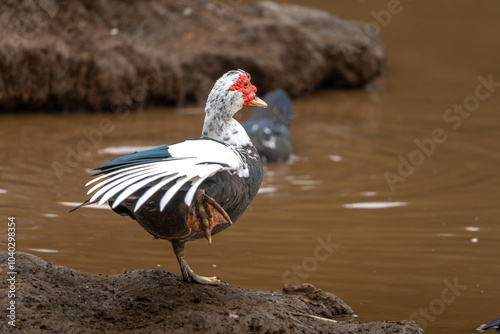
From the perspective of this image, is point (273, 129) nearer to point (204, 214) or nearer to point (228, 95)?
point (228, 95)

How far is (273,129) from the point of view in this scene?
7.22 metres

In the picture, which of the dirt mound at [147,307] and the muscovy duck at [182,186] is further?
the dirt mound at [147,307]

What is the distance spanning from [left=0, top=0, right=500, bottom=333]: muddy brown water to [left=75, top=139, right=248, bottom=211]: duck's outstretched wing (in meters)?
1.19

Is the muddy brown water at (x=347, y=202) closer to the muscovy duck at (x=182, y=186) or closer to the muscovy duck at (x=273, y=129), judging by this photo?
the muscovy duck at (x=273, y=129)

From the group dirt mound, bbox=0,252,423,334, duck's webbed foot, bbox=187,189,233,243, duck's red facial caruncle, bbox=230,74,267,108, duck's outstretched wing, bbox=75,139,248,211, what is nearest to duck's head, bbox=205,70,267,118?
duck's red facial caruncle, bbox=230,74,267,108

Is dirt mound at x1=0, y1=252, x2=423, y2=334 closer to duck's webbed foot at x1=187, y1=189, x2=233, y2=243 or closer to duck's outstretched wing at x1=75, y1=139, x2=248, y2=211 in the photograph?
duck's webbed foot at x1=187, y1=189, x2=233, y2=243

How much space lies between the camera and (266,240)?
4801 millimetres

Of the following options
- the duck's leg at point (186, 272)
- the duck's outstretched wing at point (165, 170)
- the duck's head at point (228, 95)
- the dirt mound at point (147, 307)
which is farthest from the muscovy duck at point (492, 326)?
the duck's head at point (228, 95)

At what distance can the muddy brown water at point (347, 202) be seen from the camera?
4.18 metres

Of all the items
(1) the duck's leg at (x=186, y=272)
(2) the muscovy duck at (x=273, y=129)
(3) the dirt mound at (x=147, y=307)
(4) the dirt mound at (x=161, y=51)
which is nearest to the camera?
(3) the dirt mound at (x=147, y=307)

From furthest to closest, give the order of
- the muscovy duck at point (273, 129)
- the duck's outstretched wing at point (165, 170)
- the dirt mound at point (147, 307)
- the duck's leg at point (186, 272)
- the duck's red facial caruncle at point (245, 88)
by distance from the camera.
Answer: the muscovy duck at point (273, 129), the duck's red facial caruncle at point (245, 88), the duck's leg at point (186, 272), the dirt mound at point (147, 307), the duck's outstretched wing at point (165, 170)

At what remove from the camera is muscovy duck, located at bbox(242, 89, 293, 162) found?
269 inches

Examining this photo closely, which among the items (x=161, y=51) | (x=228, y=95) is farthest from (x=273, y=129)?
(x=228, y=95)

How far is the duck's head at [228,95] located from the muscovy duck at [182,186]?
0.15 meters
